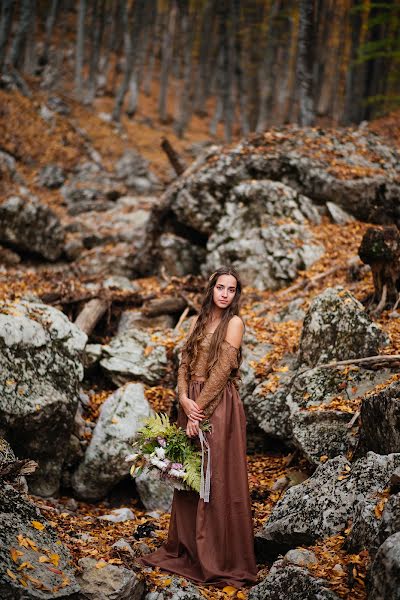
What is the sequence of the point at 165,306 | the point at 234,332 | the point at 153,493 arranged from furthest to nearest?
the point at 165,306
the point at 153,493
the point at 234,332

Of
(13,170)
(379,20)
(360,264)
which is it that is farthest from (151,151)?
(360,264)

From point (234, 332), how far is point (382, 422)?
1468 millimetres

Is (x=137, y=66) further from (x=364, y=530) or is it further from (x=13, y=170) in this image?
(x=364, y=530)

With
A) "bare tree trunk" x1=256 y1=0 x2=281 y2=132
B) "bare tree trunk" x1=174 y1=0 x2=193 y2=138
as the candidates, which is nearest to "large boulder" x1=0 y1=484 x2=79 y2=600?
"bare tree trunk" x1=256 y1=0 x2=281 y2=132

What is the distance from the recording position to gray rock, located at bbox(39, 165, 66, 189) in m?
16.6

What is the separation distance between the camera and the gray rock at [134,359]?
710 centimetres

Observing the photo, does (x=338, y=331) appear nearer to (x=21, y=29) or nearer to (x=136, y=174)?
(x=136, y=174)

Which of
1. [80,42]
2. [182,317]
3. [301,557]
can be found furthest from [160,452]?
[80,42]

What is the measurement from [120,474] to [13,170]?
12.6 m

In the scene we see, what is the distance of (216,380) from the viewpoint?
416cm

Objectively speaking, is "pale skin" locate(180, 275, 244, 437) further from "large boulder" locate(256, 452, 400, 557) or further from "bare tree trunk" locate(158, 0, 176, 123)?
"bare tree trunk" locate(158, 0, 176, 123)

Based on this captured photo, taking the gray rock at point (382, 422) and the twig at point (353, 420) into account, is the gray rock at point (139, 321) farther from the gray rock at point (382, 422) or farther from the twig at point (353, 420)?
the gray rock at point (382, 422)

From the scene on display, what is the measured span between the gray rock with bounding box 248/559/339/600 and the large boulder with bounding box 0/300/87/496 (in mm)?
2877

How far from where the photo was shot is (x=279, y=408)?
5.85 m
